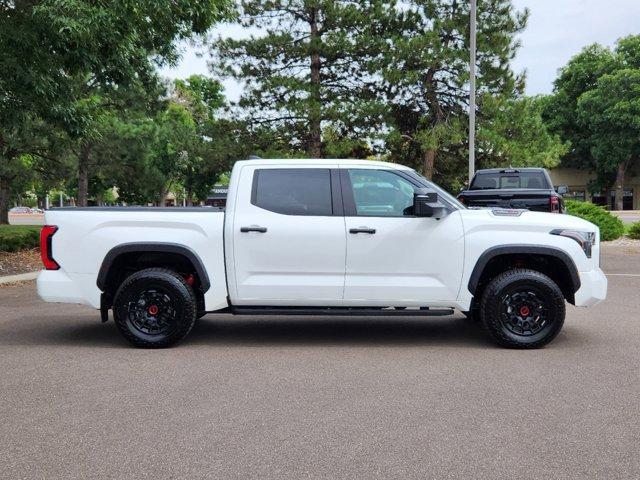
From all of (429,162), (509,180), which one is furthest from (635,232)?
(429,162)

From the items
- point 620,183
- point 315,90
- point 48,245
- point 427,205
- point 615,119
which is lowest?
point 48,245

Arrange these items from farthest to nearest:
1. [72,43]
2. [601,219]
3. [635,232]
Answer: [601,219], [635,232], [72,43]

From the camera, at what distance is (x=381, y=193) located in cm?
663

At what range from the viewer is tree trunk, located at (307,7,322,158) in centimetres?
2630

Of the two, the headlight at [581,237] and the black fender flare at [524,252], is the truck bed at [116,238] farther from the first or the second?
the headlight at [581,237]

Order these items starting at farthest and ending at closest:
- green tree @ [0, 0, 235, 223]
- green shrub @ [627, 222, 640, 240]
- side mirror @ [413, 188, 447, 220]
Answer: green shrub @ [627, 222, 640, 240]
green tree @ [0, 0, 235, 223]
side mirror @ [413, 188, 447, 220]

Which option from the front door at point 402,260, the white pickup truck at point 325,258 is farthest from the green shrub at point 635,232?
the front door at point 402,260

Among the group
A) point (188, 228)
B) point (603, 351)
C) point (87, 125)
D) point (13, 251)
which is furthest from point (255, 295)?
point (13, 251)

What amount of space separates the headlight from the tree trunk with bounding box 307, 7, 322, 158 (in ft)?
66.8

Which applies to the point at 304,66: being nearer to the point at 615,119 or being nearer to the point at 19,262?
the point at 19,262

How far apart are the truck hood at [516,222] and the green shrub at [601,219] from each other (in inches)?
547

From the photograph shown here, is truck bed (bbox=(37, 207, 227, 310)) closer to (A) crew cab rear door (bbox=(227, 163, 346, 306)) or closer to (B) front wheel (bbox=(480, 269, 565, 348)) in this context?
(A) crew cab rear door (bbox=(227, 163, 346, 306))

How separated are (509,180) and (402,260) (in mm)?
8745

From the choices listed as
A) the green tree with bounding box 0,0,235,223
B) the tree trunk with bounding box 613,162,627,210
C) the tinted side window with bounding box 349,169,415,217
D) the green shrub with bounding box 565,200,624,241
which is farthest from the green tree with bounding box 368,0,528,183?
the tree trunk with bounding box 613,162,627,210
